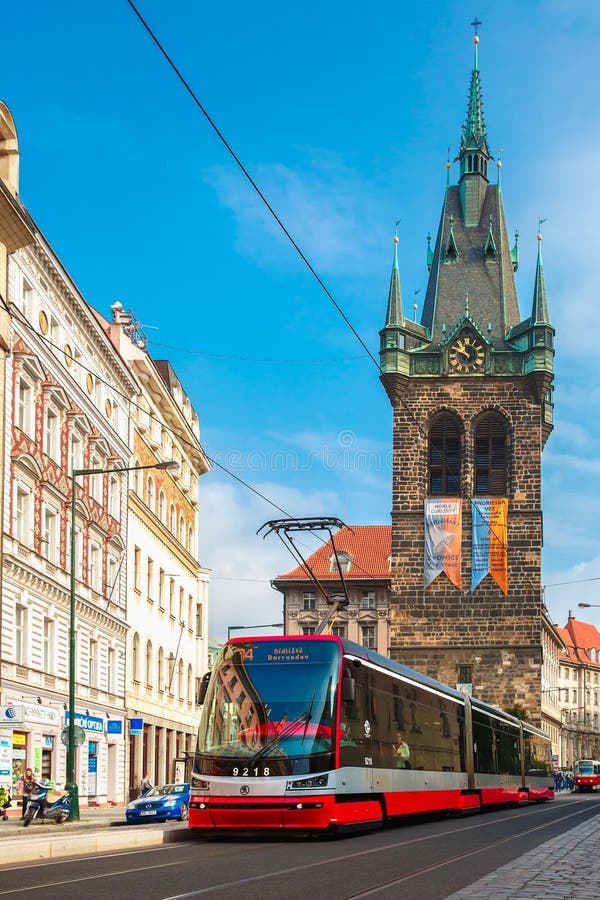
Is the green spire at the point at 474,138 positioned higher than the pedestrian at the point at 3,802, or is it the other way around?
the green spire at the point at 474,138

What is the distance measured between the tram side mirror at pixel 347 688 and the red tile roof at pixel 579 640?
133 m

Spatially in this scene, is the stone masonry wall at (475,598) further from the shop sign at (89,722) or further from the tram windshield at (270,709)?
the tram windshield at (270,709)

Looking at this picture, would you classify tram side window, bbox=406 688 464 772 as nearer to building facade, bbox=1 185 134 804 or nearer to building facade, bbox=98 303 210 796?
building facade, bbox=1 185 134 804

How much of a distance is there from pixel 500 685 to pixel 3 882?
209 feet

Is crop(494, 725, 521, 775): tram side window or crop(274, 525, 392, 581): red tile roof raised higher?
crop(274, 525, 392, 581): red tile roof

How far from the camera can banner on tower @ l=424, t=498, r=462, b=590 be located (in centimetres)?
7606

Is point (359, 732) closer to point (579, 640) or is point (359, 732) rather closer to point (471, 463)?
point (471, 463)

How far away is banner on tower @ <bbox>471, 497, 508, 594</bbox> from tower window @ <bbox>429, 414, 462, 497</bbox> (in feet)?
6.32

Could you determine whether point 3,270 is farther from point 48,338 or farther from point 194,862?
point 194,862

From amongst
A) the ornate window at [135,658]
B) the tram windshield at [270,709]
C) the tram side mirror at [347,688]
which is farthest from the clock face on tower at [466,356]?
the tram windshield at [270,709]

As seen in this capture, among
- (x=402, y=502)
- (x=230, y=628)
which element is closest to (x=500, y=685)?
(x=402, y=502)

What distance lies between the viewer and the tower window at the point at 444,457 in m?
78.3

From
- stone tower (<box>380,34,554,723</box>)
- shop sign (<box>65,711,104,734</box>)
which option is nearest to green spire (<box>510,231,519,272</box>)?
stone tower (<box>380,34,554,723</box>)

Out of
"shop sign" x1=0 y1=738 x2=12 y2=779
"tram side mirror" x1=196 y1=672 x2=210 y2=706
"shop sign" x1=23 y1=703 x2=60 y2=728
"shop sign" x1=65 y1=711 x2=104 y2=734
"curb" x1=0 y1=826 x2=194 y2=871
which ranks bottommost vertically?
"curb" x1=0 y1=826 x2=194 y2=871
